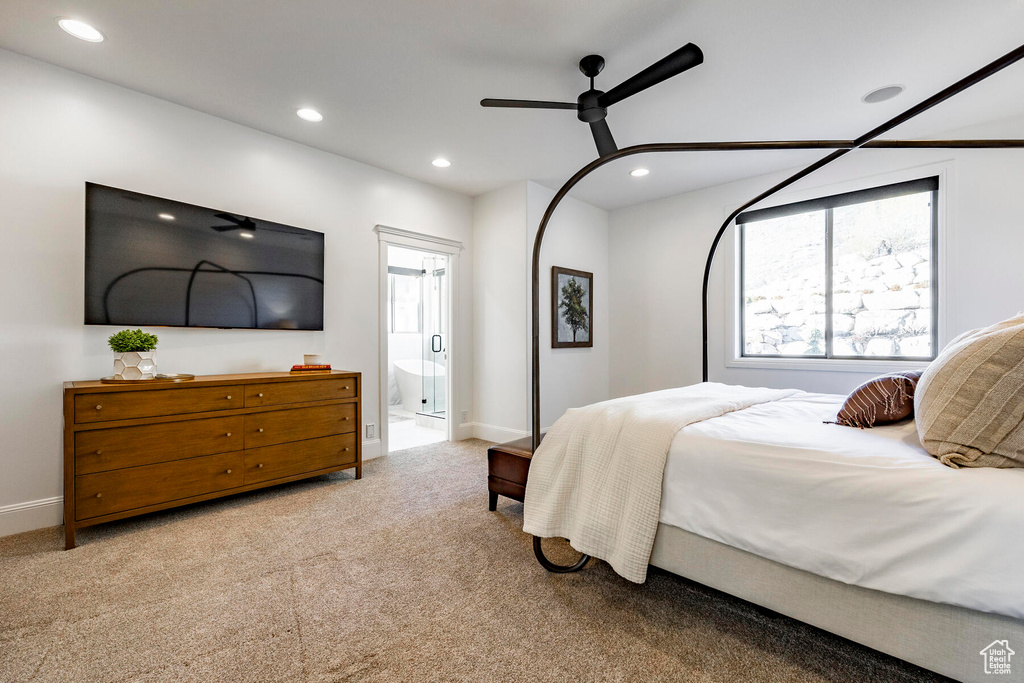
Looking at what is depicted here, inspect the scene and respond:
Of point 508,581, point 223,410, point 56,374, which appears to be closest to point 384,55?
point 223,410

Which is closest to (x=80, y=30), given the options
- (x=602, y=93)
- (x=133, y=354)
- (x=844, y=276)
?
(x=133, y=354)

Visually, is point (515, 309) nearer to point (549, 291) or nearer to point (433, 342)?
point (549, 291)

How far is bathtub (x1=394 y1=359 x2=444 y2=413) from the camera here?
5.73 m

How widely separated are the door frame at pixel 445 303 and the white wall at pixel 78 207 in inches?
15.7

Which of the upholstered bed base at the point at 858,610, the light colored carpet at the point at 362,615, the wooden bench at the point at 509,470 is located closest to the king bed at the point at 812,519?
the upholstered bed base at the point at 858,610

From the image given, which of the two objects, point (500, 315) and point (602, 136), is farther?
point (500, 315)

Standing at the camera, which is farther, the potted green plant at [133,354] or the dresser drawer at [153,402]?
the potted green plant at [133,354]

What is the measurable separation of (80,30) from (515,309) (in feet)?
11.0

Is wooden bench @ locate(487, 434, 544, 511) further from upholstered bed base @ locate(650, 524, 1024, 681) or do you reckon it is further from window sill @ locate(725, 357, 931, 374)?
window sill @ locate(725, 357, 931, 374)

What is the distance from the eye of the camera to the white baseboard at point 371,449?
381 centimetres

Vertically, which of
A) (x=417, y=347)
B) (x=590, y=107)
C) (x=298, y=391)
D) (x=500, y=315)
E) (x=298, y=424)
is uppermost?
(x=590, y=107)

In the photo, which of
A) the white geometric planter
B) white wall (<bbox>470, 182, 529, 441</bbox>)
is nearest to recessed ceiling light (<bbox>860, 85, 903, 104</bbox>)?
white wall (<bbox>470, 182, 529, 441</bbox>)

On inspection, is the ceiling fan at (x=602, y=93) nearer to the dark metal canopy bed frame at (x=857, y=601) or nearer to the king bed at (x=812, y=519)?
the dark metal canopy bed frame at (x=857, y=601)

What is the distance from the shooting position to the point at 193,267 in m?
2.85
